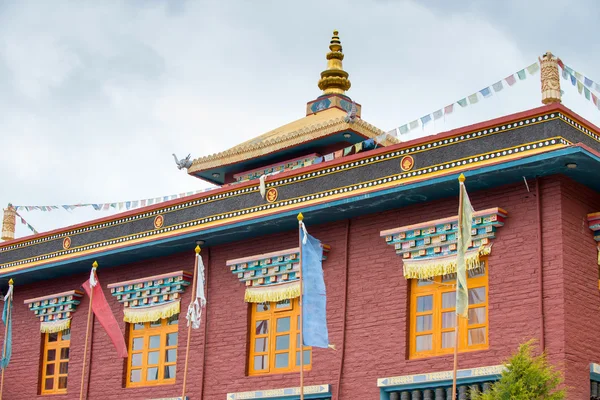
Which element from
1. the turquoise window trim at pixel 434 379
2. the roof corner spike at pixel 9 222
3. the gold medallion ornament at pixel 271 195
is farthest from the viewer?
the roof corner spike at pixel 9 222

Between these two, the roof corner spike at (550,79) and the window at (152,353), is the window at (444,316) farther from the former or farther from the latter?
the window at (152,353)

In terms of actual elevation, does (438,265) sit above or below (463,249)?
above

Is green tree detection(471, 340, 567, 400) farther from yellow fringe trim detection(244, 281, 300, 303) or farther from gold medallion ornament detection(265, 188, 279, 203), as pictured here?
gold medallion ornament detection(265, 188, 279, 203)

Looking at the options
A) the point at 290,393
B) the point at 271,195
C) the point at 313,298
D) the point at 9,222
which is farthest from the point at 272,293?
the point at 9,222

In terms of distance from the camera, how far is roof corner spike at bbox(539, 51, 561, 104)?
1297cm

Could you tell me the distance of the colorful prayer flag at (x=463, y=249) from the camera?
1203 cm

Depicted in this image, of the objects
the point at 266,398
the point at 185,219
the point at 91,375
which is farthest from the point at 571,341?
the point at 91,375

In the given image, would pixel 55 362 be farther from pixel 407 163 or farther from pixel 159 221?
pixel 407 163

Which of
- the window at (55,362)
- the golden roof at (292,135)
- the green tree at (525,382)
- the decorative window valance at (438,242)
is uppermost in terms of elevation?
the golden roof at (292,135)

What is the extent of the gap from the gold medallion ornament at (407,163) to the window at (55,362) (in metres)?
7.39

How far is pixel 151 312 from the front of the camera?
55.4ft

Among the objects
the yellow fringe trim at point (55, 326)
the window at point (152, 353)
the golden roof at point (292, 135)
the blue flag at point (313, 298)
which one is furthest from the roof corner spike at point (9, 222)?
the blue flag at point (313, 298)

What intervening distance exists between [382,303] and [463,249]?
2376 millimetres

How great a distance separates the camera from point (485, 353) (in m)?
12.9
